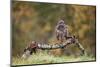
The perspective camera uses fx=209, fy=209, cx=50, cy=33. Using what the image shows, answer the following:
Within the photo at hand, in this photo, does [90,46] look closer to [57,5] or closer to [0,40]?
[57,5]

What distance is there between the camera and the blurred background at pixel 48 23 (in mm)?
2324

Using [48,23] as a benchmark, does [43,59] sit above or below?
below

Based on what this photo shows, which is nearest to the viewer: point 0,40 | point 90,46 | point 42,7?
point 0,40

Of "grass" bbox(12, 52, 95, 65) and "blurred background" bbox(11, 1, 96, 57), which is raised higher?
"blurred background" bbox(11, 1, 96, 57)

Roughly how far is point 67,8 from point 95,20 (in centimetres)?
42

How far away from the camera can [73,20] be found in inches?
101

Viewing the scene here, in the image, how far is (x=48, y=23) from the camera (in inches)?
96.7

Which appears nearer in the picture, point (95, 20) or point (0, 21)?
point (0, 21)

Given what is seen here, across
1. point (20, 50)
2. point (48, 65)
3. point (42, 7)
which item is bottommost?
point (48, 65)

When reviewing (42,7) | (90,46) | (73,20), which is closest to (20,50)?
(42,7)

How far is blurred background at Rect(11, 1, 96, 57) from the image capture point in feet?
7.63

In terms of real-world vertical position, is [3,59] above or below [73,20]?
below

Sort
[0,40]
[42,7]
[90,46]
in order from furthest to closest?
[90,46]
[42,7]
[0,40]

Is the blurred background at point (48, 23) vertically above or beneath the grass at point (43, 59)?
above
